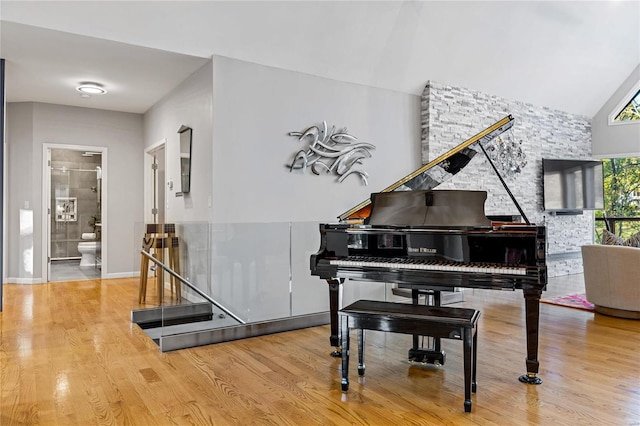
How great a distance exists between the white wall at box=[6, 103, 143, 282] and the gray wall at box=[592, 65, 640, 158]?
8535 millimetres

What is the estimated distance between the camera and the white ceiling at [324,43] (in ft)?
14.7

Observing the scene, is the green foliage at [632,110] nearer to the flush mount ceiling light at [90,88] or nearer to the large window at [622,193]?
the large window at [622,193]

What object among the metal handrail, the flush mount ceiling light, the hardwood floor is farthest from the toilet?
the metal handrail

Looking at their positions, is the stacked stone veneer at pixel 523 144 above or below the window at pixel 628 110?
below

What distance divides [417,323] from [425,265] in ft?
1.85

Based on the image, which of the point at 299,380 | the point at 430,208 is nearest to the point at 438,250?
the point at 430,208

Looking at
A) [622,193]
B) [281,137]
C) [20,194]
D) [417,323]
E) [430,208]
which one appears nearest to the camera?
[417,323]

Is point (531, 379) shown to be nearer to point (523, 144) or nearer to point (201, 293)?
point (201, 293)

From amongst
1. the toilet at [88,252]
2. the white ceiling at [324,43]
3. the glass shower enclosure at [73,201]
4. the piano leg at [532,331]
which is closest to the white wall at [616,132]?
the white ceiling at [324,43]

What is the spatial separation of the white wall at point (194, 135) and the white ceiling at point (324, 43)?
20 cm

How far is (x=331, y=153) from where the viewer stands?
582cm

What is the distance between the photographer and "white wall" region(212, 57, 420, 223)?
16.7ft

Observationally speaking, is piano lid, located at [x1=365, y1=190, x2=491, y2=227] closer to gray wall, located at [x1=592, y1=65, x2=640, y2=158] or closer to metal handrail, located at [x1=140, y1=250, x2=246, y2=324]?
metal handrail, located at [x1=140, y1=250, x2=246, y2=324]

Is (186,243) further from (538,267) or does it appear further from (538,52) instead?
(538,52)
